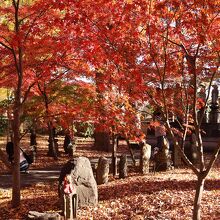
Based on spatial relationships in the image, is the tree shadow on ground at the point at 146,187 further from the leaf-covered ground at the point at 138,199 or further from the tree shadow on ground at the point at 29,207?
the tree shadow on ground at the point at 29,207

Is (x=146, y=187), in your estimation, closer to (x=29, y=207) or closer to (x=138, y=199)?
(x=138, y=199)

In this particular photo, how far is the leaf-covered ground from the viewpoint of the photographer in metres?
8.59

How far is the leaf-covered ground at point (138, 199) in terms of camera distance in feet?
28.2

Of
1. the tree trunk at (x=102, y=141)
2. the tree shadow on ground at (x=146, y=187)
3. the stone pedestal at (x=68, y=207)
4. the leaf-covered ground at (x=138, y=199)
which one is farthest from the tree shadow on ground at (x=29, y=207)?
the tree trunk at (x=102, y=141)

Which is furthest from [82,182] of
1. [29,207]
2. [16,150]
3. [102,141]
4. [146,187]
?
[102,141]

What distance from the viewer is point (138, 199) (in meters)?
9.64

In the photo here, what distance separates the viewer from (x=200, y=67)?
900 centimetres

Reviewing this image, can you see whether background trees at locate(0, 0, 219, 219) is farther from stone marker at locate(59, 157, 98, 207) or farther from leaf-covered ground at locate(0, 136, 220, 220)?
stone marker at locate(59, 157, 98, 207)

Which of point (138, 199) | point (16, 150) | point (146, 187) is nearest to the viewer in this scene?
point (16, 150)

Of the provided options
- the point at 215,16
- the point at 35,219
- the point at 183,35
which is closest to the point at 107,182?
the point at 35,219

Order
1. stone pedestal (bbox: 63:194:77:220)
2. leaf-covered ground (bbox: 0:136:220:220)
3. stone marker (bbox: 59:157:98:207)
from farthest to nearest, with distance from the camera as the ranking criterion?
stone marker (bbox: 59:157:98:207), leaf-covered ground (bbox: 0:136:220:220), stone pedestal (bbox: 63:194:77:220)

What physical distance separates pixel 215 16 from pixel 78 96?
9.82 m

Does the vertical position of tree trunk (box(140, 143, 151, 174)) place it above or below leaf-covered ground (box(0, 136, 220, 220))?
above

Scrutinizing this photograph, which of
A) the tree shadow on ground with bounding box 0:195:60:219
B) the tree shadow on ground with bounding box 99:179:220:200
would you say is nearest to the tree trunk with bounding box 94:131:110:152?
the tree shadow on ground with bounding box 99:179:220:200
